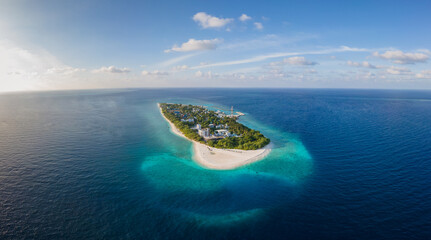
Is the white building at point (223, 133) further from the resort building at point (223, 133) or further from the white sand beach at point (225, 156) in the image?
the white sand beach at point (225, 156)

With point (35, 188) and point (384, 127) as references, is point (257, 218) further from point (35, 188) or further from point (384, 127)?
point (384, 127)

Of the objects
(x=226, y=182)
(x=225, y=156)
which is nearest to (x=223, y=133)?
(x=225, y=156)

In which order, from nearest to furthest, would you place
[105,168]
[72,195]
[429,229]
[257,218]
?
[429,229] → [257,218] → [72,195] → [105,168]

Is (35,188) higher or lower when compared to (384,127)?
lower

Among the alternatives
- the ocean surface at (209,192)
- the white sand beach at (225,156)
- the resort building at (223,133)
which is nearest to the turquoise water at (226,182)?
the ocean surface at (209,192)

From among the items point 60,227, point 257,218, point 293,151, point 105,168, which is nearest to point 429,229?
point 257,218

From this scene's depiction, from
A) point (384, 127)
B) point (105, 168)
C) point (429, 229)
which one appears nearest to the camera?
point (429, 229)

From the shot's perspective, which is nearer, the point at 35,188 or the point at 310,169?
the point at 35,188

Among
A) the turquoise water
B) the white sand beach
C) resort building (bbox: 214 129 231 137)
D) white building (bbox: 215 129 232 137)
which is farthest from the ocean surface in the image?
white building (bbox: 215 129 232 137)
